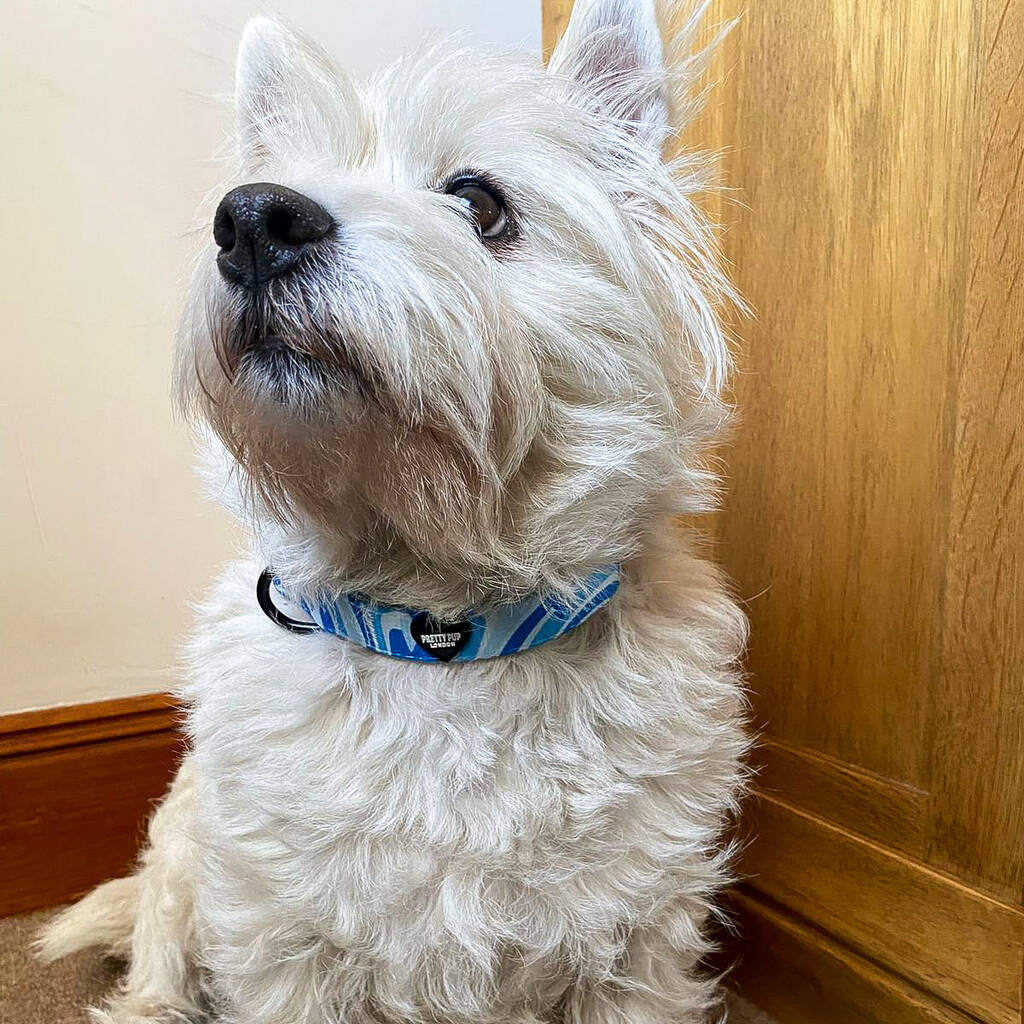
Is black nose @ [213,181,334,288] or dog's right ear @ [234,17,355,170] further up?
dog's right ear @ [234,17,355,170]

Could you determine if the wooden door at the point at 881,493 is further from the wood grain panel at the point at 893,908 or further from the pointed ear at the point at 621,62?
the pointed ear at the point at 621,62

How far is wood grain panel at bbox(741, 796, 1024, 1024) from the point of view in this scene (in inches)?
36.0

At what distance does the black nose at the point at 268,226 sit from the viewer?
640 millimetres

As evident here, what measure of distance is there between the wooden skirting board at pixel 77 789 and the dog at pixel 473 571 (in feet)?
2.00

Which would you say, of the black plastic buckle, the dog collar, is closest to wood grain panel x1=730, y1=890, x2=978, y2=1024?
the dog collar

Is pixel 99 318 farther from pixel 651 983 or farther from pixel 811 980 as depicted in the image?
pixel 811 980

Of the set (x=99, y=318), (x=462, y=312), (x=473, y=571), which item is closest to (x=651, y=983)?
(x=473, y=571)

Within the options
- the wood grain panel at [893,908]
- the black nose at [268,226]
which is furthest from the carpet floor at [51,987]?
the black nose at [268,226]

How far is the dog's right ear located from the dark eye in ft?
0.46

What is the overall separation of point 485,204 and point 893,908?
2.89ft

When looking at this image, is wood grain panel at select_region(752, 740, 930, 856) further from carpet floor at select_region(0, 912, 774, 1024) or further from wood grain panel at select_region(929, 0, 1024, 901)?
carpet floor at select_region(0, 912, 774, 1024)

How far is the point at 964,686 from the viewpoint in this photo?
92 cm

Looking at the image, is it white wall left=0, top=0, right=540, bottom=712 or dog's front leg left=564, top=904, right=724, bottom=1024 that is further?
white wall left=0, top=0, right=540, bottom=712

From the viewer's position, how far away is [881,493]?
3.29ft
